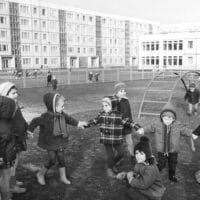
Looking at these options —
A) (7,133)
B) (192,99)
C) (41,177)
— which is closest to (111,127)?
(41,177)

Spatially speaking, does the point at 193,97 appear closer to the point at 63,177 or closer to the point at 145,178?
the point at 63,177

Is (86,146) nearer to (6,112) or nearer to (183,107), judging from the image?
(6,112)

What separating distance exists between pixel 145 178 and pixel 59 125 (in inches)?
75.7

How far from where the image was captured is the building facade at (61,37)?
68938 mm

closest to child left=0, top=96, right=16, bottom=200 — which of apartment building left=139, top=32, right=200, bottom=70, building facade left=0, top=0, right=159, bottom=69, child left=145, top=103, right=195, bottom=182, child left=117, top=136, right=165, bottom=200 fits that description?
child left=117, top=136, right=165, bottom=200

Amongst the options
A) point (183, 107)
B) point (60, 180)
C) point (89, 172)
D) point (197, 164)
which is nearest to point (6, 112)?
point (60, 180)

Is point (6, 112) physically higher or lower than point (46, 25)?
lower

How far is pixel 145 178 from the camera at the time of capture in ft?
12.6

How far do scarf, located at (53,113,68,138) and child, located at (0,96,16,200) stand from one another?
116cm

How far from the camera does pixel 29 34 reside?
7219cm

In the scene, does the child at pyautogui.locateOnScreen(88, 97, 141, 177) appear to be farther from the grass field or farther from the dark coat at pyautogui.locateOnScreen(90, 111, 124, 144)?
the grass field

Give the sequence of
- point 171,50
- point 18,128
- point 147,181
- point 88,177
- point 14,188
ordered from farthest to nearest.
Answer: point 171,50 → point 88,177 → point 14,188 → point 18,128 → point 147,181

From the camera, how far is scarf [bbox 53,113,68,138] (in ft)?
17.0

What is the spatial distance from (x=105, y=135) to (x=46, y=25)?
2922 inches
